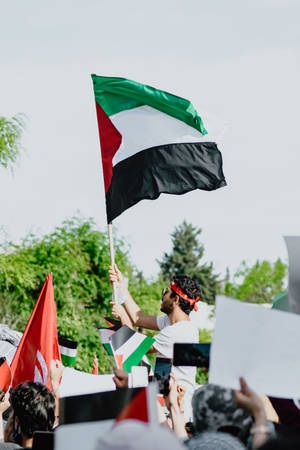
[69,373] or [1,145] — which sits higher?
[1,145]

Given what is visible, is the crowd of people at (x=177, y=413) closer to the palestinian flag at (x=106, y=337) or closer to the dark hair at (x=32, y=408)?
the dark hair at (x=32, y=408)

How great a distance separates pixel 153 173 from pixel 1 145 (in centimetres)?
926

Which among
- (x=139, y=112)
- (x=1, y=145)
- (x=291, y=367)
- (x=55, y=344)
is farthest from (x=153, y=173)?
(x=1, y=145)

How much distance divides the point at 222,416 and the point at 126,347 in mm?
2584

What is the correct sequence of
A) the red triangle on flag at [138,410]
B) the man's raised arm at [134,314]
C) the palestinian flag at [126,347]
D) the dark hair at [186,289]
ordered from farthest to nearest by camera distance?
the man's raised arm at [134,314]
the dark hair at [186,289]
the palestinian flag at [126,347]
the red triangle on flag at [138,410]

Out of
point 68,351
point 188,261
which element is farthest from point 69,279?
Answer: point 188,261

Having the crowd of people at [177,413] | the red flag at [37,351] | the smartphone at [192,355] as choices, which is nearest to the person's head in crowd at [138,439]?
the crowd of people at [177,413]

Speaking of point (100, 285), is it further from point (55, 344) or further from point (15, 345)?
point (55, 344)

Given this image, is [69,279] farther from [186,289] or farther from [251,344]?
[251,344]

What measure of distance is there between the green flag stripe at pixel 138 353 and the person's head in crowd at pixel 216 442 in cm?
247

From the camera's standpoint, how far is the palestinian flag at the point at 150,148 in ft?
22.7

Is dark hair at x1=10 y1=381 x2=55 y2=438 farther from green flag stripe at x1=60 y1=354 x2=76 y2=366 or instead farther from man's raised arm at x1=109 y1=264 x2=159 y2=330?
green flag stripe at x1=60 y1=354 x2=76 y2=366

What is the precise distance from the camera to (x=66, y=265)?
1759 cm

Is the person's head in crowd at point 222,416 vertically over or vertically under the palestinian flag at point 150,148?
under
